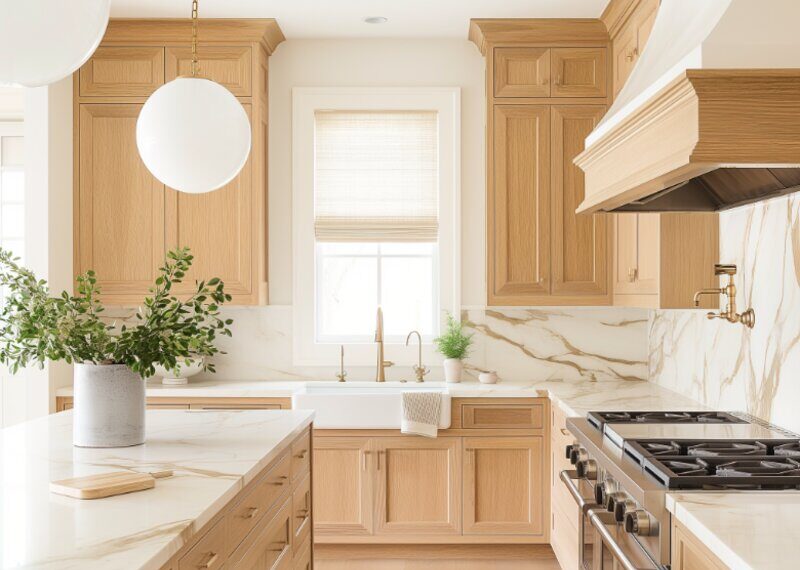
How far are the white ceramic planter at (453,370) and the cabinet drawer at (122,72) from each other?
6.96 feet

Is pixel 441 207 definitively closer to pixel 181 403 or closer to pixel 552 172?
pixel 552 172

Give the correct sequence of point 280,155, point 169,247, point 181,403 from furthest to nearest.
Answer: point 280,155
point 169,247
point 181,403

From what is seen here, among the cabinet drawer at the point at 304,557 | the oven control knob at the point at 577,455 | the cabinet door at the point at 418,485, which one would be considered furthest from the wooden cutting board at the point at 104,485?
the cabinet door at the point at 418,485

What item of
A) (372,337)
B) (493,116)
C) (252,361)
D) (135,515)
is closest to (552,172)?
(493,116)

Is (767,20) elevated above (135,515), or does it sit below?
above

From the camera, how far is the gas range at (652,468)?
6.50ft

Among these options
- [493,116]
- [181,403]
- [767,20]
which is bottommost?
[181,403]

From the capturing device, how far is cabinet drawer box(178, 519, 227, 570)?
1682mm

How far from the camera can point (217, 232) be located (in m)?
4.45

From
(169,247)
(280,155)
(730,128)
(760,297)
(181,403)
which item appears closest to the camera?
(730,128)

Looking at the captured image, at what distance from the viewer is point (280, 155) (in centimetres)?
475

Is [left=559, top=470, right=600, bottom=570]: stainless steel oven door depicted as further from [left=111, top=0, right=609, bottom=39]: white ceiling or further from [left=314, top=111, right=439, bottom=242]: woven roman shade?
[left=111, top=0, right=609, bottom=39]: white ceiling

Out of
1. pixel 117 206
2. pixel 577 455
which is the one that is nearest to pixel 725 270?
pixel 577 455

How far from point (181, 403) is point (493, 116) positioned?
85.3 inches
